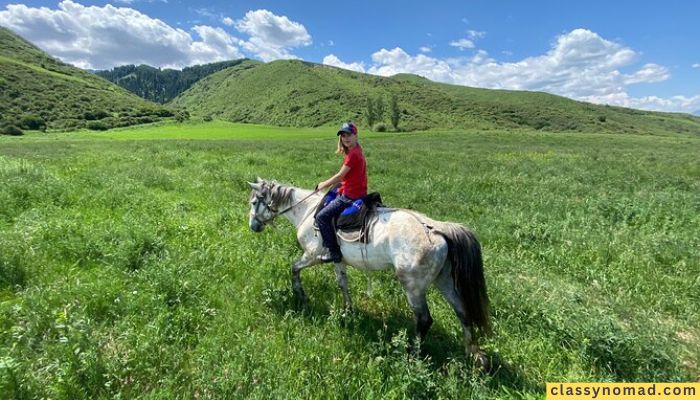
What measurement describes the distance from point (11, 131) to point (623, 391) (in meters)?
82.1

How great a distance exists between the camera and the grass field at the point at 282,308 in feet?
15.0

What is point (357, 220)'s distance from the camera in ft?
19.9

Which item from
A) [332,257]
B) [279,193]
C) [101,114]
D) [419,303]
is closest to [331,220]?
[332,257]

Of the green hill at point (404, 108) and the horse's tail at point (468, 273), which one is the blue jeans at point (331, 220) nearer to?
the horse's tail at point (468, 273)

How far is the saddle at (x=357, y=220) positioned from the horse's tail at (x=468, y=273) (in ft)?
3.88

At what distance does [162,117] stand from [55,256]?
10899 centimetres

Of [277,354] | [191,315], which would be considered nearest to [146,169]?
[191,315]

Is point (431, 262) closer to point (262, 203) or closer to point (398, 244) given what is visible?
point (398, 244)

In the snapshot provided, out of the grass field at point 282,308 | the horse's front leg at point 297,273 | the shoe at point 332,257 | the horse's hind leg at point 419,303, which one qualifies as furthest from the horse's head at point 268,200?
the horse's hind leg at point 419,303

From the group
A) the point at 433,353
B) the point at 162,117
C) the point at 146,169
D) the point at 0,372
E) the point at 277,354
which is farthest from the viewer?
the point at 162,117

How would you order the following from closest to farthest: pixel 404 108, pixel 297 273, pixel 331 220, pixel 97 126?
pixel 331 220 → pixel 297 273 → pixel 97 126 → pixel 404 108

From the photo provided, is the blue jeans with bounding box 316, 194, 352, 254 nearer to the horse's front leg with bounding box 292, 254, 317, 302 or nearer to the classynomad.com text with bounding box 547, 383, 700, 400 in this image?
the horse's front leg with bounding box 292, 254, 317, 302

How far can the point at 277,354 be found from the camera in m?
4.98

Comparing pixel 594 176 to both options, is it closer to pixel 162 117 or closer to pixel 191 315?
pixel 191 315
